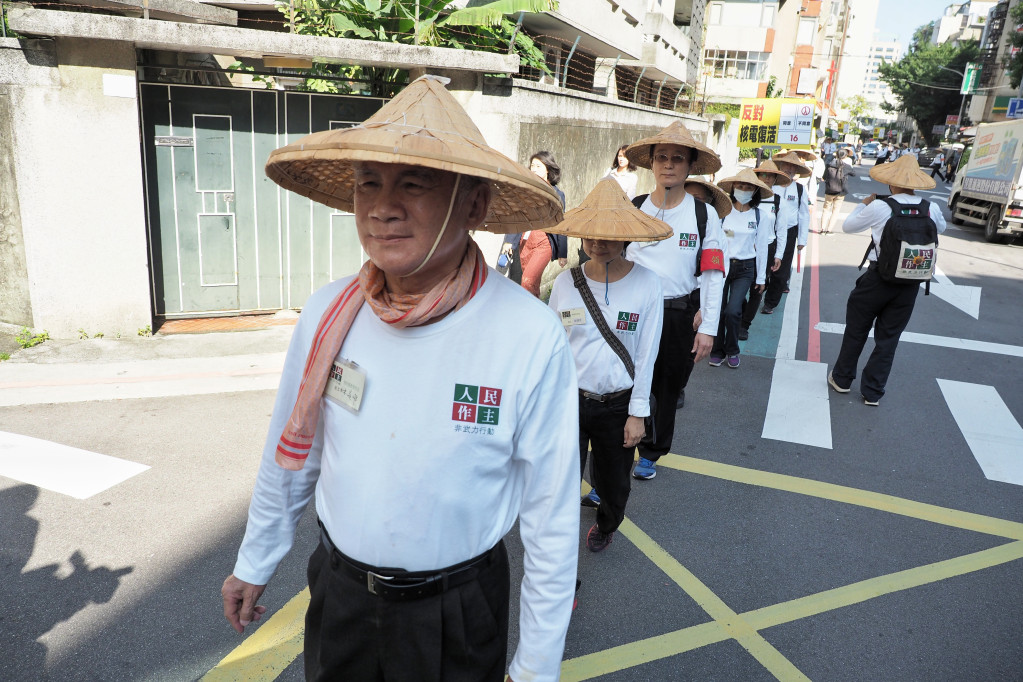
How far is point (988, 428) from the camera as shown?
6.66m

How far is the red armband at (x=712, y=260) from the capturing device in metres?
4.86

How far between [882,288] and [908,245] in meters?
0.48

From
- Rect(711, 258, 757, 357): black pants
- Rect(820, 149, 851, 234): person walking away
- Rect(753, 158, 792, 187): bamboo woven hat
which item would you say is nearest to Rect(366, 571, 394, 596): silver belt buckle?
Rect(711, 258, 757, 357): black pants

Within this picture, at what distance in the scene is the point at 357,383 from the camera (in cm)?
181

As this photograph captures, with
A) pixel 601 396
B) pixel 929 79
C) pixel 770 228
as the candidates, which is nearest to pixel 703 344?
pixel 601 396

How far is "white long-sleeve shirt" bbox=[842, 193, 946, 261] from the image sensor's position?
6707 millimetres

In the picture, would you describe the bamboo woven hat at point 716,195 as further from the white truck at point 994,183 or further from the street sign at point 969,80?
the street sign at point 969,80

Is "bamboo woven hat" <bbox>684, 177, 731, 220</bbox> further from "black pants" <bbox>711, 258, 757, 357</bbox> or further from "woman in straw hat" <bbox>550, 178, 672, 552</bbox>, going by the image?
"black pants" <bbox>711, 258, 757, 357</bbox>

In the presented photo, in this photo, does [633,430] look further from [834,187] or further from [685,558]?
[834,187]

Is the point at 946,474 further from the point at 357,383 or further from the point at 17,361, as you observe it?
the point at 17,361

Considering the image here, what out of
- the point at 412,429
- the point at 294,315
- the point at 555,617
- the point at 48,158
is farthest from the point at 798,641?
the point at 48,158

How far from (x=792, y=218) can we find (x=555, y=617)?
30.2 ft

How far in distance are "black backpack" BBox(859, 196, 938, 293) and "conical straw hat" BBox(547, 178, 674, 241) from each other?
3525 millimetres

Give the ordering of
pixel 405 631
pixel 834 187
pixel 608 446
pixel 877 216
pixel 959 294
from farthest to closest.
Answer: pixel 834 187 < pixel 959 294 < pixel 877 216 < pixel 608 446 < pixel 405 631
